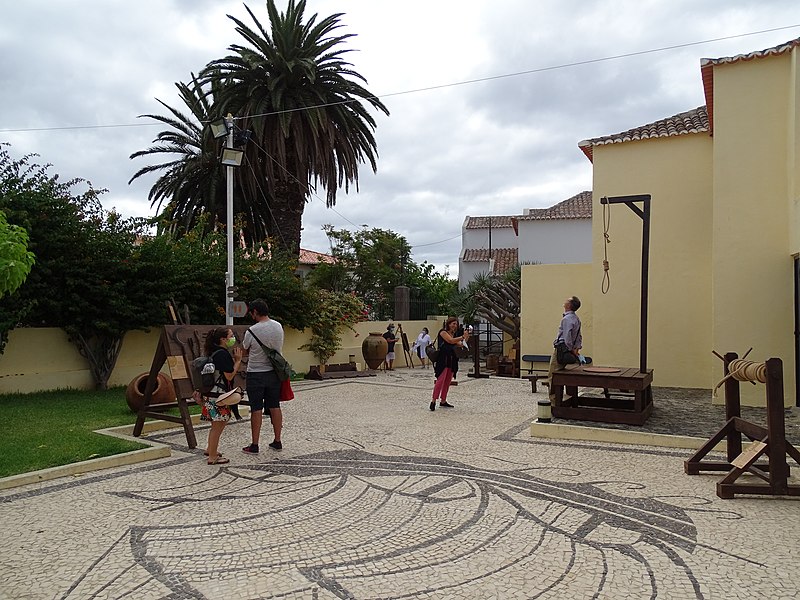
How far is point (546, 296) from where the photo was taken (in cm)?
1647

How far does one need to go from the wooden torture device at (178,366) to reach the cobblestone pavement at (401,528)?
1.76 ft

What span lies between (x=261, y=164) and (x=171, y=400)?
11.2 metres

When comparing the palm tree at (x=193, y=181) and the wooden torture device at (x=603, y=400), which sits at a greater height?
the palm tree at (x=193, y=181)

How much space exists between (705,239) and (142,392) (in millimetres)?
10405

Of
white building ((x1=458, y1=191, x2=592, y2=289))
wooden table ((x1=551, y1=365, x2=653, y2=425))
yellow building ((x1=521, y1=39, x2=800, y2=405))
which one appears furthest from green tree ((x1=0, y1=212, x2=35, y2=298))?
white building ((x1=458, y1=191, x2=592, y2=289))

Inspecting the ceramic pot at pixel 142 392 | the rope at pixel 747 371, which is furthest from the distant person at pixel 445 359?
the rope at pixel 747 371

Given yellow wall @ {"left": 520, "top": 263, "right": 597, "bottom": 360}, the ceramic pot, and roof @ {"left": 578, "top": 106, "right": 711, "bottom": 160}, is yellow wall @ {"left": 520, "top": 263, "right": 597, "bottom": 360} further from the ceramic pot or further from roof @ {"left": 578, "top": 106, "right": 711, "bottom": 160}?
the ceramic pot

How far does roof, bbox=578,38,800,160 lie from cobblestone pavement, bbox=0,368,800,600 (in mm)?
6663

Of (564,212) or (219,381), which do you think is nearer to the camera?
(219,381)

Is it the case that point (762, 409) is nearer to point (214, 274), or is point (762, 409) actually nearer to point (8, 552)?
point (8, 552)

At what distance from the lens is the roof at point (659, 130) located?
40.8 feet

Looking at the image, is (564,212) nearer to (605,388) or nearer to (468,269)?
(468,269)

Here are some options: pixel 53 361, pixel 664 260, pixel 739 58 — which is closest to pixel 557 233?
pixel 664 260

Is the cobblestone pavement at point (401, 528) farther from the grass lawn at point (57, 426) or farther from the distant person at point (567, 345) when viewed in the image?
the distant person at point (567, 345)
